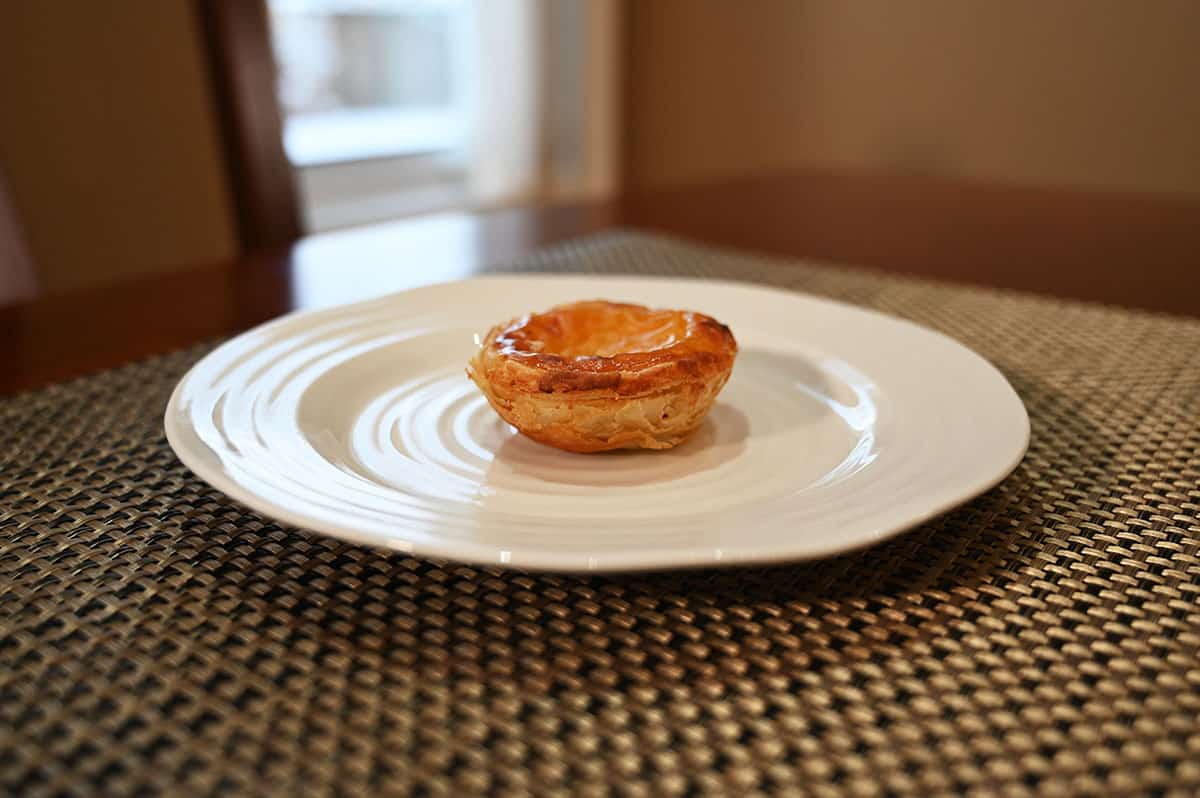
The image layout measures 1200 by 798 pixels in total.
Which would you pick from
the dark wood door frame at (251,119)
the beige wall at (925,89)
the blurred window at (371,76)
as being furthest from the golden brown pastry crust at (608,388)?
the blurred window at (371,76)

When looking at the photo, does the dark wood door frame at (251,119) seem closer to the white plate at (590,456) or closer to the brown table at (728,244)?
the brown table at (728,244)

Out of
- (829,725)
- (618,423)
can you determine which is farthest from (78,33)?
(829,725)

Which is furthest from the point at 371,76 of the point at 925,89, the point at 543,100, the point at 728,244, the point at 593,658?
the point at 593,658

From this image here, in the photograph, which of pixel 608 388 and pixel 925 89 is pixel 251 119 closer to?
pixel 608 388

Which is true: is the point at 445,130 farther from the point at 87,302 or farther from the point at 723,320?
the point at 723,320

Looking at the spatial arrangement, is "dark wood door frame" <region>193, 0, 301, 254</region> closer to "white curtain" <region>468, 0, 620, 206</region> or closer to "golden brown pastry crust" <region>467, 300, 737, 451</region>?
"golden brown pastry crust" <region>467, 300, 737, 451</region>

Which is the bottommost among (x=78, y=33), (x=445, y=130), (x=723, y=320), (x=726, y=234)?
(x=445, y=130)
